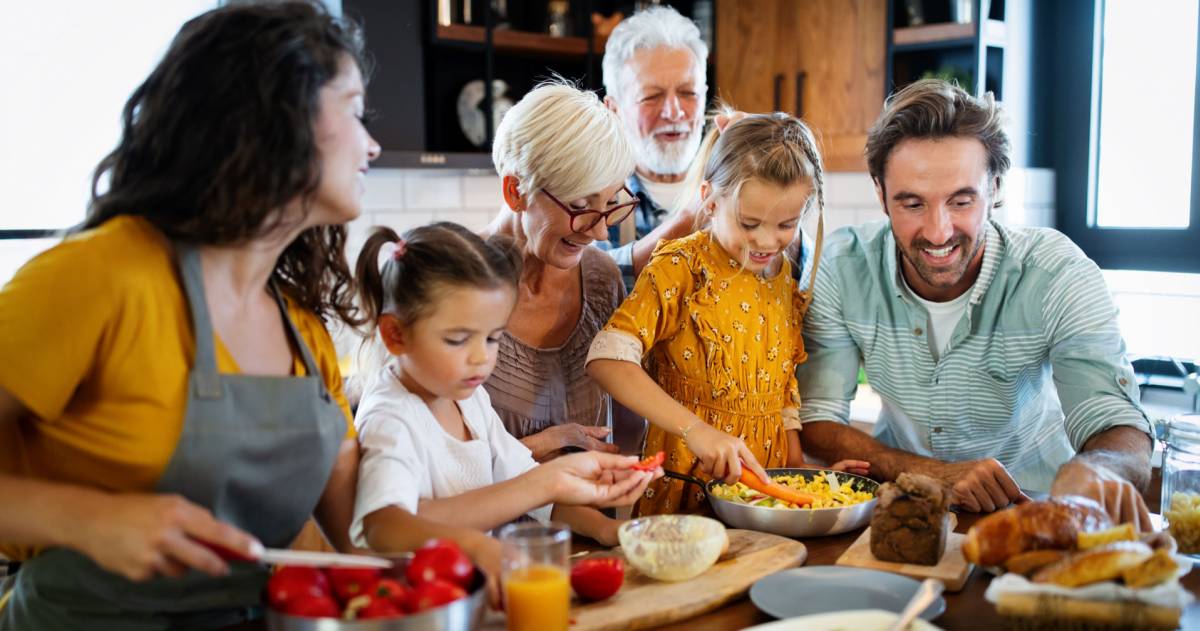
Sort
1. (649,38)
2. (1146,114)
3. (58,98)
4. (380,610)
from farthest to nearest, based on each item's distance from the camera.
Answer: (1146,114) → (58,98) → (649,38) → (380,610)

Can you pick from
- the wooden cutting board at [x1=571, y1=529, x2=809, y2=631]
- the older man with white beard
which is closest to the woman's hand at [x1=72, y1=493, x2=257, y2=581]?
the wooden cutting board at [x1=571, y1=529, x2=809, y2=631]

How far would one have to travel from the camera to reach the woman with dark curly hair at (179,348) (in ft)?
4.13

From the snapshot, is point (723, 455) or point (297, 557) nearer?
point (297, 557)

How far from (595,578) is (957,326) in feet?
4.17

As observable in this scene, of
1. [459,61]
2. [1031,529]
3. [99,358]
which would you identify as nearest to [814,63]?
[459,61]

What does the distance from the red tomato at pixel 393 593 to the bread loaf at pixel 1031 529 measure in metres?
0.81

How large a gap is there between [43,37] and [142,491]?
267cm

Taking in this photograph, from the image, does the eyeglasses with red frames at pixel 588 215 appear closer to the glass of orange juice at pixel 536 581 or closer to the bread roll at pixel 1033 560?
the glass of orange juice at pixel 536 581

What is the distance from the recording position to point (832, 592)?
5.02 feet

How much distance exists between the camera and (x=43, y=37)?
3439 mm

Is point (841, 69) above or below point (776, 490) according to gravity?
above

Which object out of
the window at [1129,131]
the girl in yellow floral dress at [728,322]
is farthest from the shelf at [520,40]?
the window at [1129,131]

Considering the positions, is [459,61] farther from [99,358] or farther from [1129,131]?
[99,358]

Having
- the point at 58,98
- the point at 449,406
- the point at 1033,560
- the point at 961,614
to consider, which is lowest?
the point at 961,614
